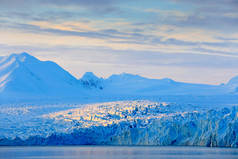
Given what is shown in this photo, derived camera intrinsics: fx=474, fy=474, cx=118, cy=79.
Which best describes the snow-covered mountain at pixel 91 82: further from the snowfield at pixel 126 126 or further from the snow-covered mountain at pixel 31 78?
the snowfield at pixel 126 126

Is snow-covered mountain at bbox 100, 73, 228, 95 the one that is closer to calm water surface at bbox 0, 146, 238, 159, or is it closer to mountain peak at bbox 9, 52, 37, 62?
mountain peak at bbox 9, 52, 37, 62

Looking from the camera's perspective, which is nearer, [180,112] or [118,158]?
[118,158]

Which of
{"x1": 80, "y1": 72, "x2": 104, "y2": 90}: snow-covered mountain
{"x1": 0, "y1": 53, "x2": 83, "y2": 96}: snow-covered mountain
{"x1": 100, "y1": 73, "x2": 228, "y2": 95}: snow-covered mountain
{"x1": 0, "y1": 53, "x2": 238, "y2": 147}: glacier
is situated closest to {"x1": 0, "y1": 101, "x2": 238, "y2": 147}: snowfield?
{"x1": 0, "y1": 53, "x2": 238, "y2": 147}: glacier

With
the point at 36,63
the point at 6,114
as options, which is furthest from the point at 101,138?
the point at 36,63

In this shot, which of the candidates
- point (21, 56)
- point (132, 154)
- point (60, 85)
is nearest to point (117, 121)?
point (132, 154)

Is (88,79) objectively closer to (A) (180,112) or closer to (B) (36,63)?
(B) (36,63)

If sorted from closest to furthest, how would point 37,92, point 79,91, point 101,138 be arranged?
point 101,138 → point 37,92 → point 79,91
